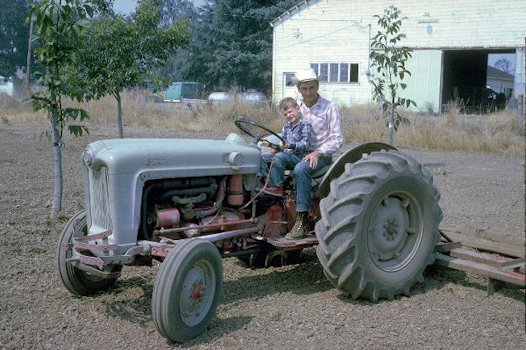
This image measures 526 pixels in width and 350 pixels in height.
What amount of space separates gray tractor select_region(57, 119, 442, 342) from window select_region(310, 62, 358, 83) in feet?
87.3

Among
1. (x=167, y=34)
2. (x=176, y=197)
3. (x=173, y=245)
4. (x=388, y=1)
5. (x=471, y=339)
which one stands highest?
(x=388, y=1)

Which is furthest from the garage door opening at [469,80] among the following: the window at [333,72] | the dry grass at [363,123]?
the dry grass at [363,123]

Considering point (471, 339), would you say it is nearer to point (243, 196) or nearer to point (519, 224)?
point (243, 196)

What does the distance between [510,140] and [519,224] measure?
9138 millimetres

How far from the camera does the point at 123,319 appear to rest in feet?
14.8

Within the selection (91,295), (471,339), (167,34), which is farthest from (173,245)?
(167,34)

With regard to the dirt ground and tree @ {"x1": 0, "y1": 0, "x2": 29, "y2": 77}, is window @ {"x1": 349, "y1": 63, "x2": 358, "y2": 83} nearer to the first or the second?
the dirt ground

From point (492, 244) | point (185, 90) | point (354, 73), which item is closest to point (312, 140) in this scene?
point (492, 244)

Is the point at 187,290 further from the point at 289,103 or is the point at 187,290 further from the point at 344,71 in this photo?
the point at 344,71

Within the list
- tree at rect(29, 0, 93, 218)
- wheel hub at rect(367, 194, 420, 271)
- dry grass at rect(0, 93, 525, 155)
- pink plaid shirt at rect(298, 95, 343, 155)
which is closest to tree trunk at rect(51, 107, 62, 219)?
tree at rect(29, 0, 93, 218)

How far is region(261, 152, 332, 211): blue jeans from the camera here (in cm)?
523

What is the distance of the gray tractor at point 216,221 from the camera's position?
4.25 metres

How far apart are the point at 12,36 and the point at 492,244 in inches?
2208

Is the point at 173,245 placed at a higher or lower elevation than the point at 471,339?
higher
